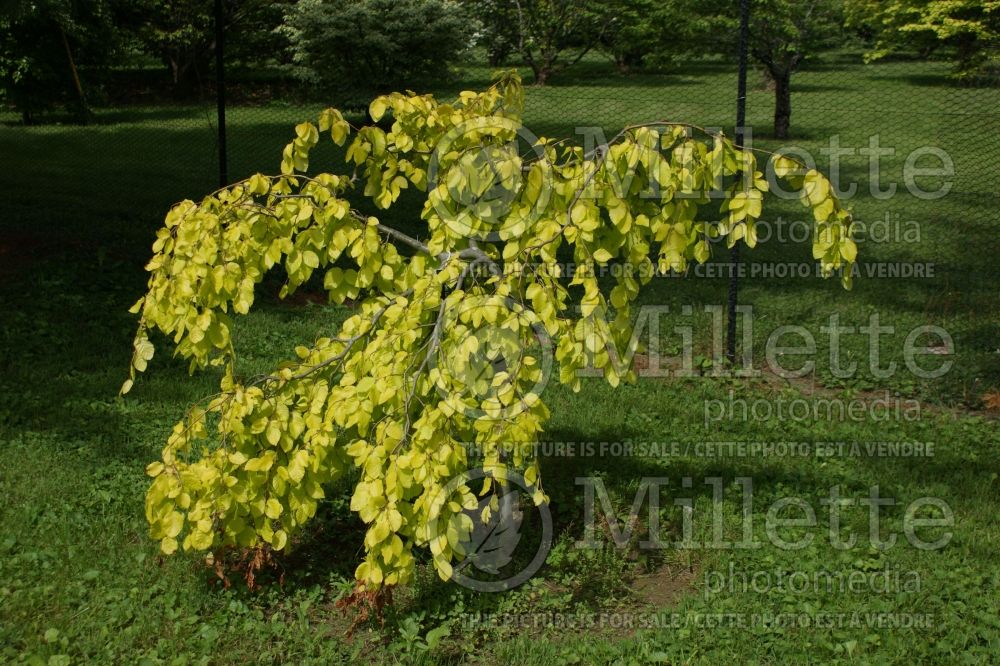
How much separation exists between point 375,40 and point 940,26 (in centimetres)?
1296

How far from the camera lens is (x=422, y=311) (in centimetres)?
398

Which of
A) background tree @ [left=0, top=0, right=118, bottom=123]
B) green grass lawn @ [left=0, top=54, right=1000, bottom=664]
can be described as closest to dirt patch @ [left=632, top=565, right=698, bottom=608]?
green grass lawn @ [left=0, top=54, right=1000, bottom=664]

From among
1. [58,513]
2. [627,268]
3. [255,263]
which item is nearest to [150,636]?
[58,513]

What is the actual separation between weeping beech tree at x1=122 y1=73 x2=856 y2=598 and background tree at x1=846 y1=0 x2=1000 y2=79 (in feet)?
55.5

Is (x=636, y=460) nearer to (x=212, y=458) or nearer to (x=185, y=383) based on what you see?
(x=212, y=458)

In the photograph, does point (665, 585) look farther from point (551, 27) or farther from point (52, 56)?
point (551, 27)

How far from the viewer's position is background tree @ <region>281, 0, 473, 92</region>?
1614 centimetres

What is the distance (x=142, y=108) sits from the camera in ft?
68.6

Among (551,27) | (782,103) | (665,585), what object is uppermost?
(551,27)

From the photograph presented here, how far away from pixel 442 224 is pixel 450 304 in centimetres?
63

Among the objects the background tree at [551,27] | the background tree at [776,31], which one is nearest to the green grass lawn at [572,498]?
the background tree at [776,31]

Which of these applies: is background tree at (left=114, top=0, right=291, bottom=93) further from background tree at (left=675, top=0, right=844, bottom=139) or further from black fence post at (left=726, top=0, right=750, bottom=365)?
black fence post at (left=726, top=0, right=750, bottom=365)

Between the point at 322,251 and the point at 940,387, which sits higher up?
the point at 322,251

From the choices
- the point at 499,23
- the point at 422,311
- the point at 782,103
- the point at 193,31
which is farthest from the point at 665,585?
the point at 499,23
